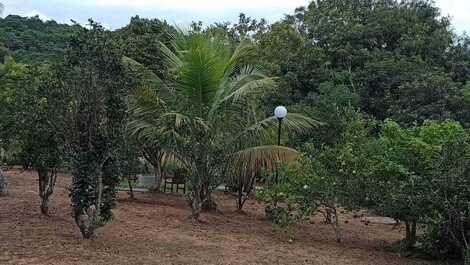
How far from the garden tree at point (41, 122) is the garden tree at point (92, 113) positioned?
219 mm

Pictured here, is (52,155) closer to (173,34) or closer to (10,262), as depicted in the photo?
(10,262)

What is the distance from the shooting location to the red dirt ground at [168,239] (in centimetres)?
624

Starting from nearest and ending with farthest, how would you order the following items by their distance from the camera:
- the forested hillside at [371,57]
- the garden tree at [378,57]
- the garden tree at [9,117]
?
the garden tree at [9,117], the forested hillside at [371,57], the garden tree at [378,57]

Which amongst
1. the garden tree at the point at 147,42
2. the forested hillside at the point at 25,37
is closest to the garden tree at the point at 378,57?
the garden tree at the point at 147,42

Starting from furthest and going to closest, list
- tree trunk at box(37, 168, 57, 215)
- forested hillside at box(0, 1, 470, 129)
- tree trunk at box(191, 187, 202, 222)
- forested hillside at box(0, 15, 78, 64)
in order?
forested hillside at box(0, 15, 78, 64) → forested hillside at box(0, 1, 470, 129) → tree trunk at box(191, 187, 202, 222) → tree trunk at box(37, 168, 57, 215)

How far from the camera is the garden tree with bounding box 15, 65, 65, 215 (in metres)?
6.82

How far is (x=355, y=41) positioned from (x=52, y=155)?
17543mm

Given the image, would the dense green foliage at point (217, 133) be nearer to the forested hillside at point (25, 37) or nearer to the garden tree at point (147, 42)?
the garden tree at point (147, 42)

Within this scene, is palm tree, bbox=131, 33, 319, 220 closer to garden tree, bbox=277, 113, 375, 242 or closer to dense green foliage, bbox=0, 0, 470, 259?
dense green foliage, bbox=0, 0, 470, 259

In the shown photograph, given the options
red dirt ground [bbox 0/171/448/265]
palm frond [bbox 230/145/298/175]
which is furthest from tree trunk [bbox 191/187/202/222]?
palm frond [bbox 230/145/298/175]

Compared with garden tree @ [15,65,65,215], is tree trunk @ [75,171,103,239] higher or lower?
lower

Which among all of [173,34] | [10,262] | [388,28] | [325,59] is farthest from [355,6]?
[10,262]

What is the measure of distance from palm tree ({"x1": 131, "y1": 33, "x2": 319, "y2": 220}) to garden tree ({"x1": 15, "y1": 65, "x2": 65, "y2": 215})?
96.5 inches

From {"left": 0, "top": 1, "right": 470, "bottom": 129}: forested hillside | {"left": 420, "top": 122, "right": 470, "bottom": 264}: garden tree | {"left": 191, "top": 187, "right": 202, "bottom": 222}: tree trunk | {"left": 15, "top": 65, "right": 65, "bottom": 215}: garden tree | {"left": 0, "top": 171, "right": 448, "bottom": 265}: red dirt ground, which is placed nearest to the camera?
{"left": 0, "top": 171, "right": 448, "bottom": 265}: red dirt ground
